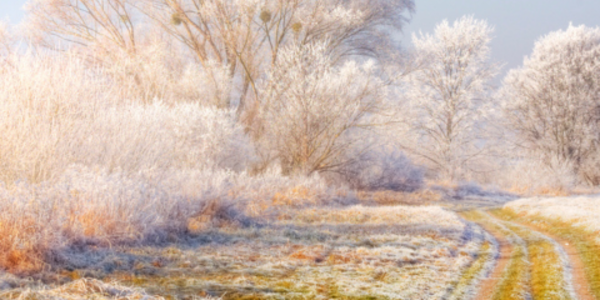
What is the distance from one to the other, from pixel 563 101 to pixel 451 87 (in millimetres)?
6607

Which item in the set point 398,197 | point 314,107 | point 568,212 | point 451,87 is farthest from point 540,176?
point 314,107

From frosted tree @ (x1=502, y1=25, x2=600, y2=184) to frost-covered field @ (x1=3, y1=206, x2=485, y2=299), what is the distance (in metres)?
20.8

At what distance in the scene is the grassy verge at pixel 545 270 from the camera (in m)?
5.49

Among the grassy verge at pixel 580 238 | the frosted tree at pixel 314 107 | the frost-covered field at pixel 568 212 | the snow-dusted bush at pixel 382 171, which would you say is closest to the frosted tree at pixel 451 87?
the snow-dusted bush at pixel 382 171

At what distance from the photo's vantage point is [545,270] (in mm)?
6738

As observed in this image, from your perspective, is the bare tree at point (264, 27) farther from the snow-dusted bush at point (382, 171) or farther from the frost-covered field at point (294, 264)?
the frost-covered field at point (294, 264)

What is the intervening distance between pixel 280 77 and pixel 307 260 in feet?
43.0

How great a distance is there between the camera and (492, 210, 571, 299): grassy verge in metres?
5.49

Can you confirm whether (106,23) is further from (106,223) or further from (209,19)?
(106,223)

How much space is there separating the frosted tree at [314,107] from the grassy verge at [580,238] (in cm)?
705

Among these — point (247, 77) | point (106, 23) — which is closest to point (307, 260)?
point (247, 77)

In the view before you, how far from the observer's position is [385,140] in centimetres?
1991

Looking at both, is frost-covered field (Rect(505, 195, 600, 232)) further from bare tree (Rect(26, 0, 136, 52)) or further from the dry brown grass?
bare tree (Rect(26, 0, 136, 52))

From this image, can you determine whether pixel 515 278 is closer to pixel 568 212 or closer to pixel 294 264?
pixel 294 264
